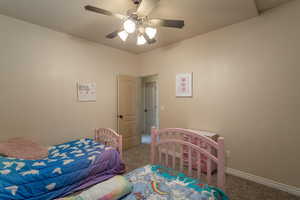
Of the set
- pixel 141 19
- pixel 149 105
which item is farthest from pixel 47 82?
pixel 149 105

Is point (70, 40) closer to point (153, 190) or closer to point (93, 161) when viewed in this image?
point (93, 161)

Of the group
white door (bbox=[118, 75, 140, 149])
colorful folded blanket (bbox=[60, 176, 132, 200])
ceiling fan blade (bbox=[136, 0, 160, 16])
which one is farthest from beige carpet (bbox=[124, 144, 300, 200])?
ceiling fan blade (bbox=[136, 0, 160, 16])

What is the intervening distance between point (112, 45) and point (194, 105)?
8.54 feet

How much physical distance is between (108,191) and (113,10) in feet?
7.91

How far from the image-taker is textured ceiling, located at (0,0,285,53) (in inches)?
80.2

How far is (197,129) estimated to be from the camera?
3.10 m

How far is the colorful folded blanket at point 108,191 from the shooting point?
3.58 ft

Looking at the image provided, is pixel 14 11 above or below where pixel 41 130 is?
above

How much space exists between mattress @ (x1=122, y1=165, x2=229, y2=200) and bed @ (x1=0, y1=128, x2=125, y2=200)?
86cm

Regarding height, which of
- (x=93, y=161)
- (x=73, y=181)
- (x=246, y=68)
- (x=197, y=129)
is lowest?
(x=73, y=181)

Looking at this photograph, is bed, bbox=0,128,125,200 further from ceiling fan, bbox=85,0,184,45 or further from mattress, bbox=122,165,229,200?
ceiling fan, bbox=85,0,184,45

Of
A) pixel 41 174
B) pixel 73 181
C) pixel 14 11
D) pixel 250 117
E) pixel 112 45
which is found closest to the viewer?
pixel 41 174

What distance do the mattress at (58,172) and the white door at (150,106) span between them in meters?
3.32

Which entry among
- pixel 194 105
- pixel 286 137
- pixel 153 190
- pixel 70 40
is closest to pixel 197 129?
pixel 194 105
